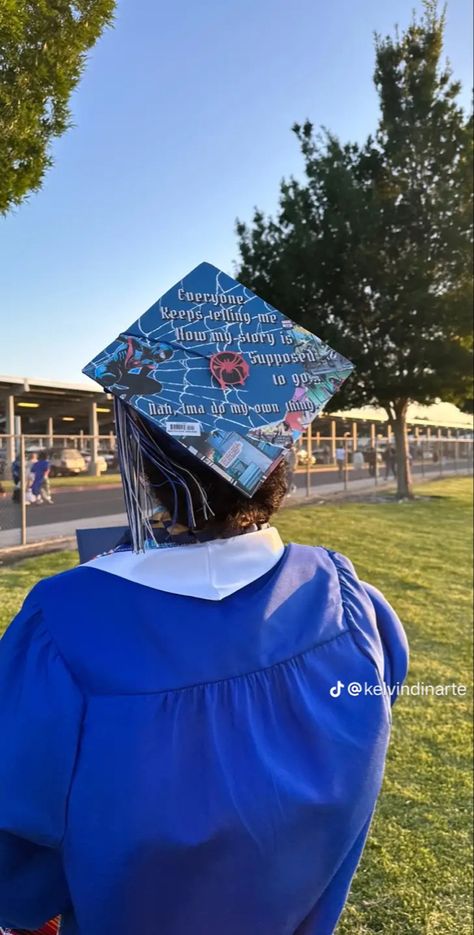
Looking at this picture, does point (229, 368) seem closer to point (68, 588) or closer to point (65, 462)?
point (68, 588)

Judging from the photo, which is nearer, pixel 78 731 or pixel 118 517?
pixel 78 731

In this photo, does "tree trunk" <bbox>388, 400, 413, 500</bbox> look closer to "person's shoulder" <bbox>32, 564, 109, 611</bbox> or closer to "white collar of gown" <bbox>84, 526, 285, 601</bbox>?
"white collar of gown" <bbox>84, 526, 285, 601</bbox>

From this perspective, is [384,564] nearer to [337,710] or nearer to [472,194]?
[337,710]

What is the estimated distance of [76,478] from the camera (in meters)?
10.4

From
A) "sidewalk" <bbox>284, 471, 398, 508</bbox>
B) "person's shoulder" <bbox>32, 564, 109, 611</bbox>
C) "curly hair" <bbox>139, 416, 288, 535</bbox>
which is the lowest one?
"sidewalk" <bbox>284, 471, 398, 508</bbox>

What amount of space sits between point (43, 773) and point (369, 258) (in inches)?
522

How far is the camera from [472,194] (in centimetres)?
1433

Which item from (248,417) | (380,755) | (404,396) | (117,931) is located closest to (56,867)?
(117,931)

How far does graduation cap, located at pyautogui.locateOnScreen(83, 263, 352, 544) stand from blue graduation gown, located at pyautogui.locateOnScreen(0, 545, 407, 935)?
0.79 feet

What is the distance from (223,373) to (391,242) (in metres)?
13.9

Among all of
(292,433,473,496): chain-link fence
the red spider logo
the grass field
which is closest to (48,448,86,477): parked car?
(292,433,473,496): chain-link fence

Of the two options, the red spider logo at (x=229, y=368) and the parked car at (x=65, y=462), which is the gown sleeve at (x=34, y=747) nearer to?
the red spider logo at (x=229, y=368)

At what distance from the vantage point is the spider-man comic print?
112cm

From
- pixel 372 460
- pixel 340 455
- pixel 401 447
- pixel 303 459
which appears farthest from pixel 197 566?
pixel 372 460
